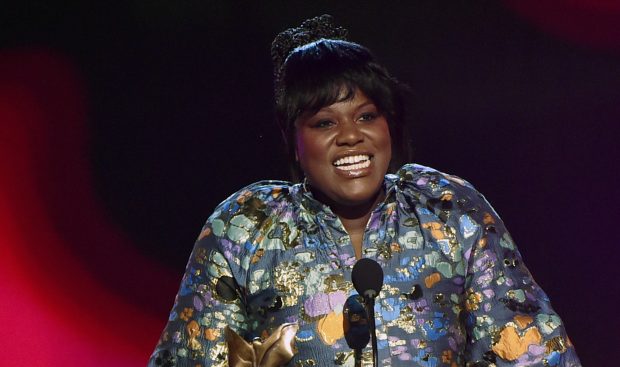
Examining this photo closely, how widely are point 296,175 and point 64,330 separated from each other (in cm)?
101

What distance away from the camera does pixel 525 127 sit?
275cm

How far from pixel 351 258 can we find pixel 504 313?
1.08 feet

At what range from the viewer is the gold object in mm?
1790

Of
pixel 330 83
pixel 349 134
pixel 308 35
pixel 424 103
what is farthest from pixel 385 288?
pixel 424 103

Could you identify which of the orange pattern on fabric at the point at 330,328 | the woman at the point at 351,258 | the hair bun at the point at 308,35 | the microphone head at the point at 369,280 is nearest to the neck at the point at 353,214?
the woman at the point at 351,258

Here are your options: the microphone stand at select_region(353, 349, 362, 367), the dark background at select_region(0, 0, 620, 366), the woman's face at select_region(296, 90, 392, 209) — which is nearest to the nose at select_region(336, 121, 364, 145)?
the woman's face at select_region(296, 90, 392, 209)

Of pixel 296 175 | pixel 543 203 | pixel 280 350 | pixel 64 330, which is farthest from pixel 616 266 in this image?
pixel 64 330

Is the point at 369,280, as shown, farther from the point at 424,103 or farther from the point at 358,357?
the point at 424,103

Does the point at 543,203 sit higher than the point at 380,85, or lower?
lower

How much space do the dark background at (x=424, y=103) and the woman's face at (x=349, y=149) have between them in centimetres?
58

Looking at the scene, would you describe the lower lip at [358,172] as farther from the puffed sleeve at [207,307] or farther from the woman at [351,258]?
the puffed sleeve at [207,307]

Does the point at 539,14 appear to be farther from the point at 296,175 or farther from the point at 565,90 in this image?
the point at 296,175

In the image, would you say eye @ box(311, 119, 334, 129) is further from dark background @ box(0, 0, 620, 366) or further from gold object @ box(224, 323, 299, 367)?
dark background @ box(0, 0, 620, 366)

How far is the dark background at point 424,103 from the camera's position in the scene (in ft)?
8.93
